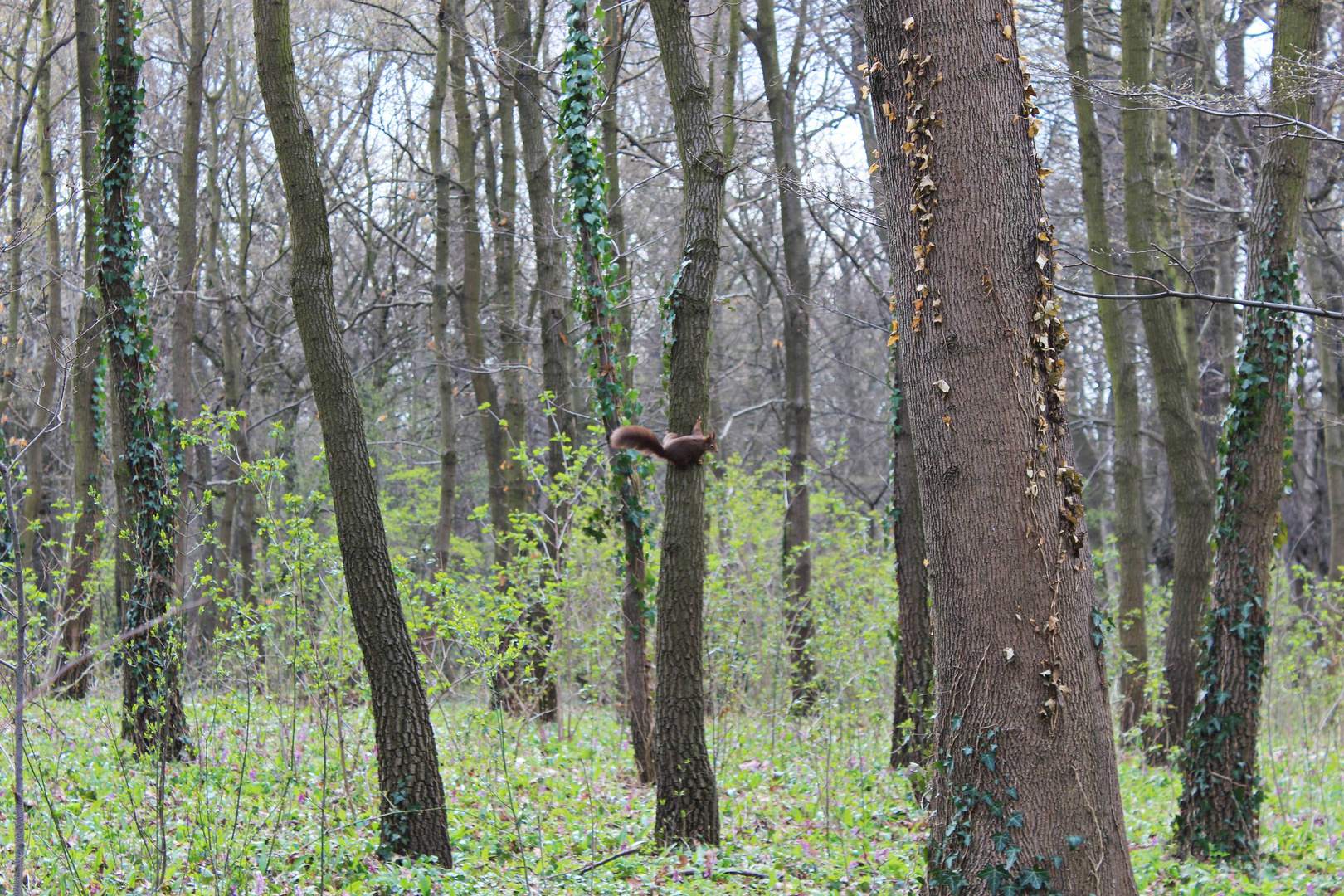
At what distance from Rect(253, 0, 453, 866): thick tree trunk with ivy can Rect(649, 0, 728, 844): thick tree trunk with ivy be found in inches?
51.1

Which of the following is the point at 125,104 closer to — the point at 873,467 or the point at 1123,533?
the point at 1123,533

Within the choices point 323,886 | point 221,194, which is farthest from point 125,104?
point 221,194

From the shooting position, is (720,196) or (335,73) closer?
(720,196)

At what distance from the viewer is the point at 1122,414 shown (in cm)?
871

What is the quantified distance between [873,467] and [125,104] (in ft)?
51.0

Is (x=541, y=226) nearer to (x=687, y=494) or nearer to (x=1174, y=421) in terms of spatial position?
(x=687, y=494)

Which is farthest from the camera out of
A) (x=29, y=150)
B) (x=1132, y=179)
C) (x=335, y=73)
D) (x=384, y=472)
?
(x=384, y=472)

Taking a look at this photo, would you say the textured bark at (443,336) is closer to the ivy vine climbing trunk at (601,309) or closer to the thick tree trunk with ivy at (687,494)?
the ivy vine climbing trunk at (601,309)

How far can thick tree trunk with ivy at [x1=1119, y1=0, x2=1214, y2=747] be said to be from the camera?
24.1 ft

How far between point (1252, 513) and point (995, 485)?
3.11 metres

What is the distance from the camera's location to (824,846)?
5.65m

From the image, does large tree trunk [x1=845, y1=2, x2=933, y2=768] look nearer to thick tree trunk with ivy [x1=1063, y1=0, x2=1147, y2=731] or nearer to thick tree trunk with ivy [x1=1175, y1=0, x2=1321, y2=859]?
thick tree trunk with ivy [x1=1175, y1=0, x2=1321, y2=859]

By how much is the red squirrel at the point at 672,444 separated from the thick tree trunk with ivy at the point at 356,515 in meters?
1.37

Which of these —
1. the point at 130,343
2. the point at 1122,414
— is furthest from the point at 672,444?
the point at 1122,414
